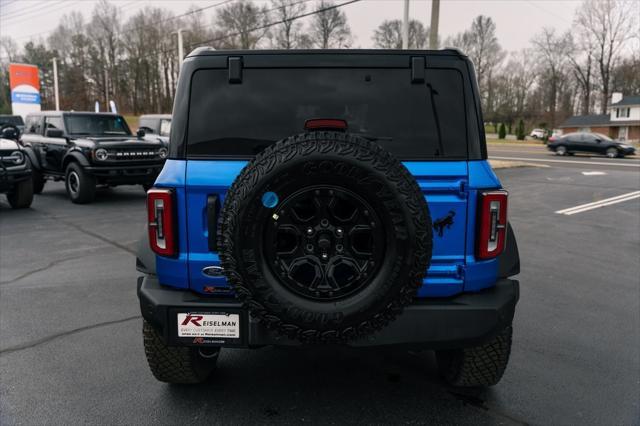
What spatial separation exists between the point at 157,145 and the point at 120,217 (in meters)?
2.36

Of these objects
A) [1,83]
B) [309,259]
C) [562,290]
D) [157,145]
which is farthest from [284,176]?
[1,83]

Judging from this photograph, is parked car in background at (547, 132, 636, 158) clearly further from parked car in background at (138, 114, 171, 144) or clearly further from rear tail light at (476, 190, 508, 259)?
rear tail light at (476, 190, 508, 259)

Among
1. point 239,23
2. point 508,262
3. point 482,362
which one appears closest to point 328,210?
point 508,262

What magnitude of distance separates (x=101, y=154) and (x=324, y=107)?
8.85m

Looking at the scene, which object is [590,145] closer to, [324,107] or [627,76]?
[324,107]

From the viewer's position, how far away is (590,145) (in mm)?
29734

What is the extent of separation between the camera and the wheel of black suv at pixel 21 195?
9.78 meters

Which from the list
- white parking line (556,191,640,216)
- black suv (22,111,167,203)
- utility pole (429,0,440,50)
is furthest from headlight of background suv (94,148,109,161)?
utility pole (429,0,440,50)

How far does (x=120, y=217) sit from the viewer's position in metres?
9.24

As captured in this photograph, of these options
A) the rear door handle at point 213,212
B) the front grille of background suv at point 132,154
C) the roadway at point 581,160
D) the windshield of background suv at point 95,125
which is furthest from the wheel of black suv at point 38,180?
the roadway at point 581,160

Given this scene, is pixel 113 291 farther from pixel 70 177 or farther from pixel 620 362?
pixel 70 177

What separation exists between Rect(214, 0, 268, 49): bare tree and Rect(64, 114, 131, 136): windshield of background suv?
105 ft

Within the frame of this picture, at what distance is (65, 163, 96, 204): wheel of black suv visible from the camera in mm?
10456

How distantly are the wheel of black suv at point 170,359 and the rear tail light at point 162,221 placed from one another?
57cm
